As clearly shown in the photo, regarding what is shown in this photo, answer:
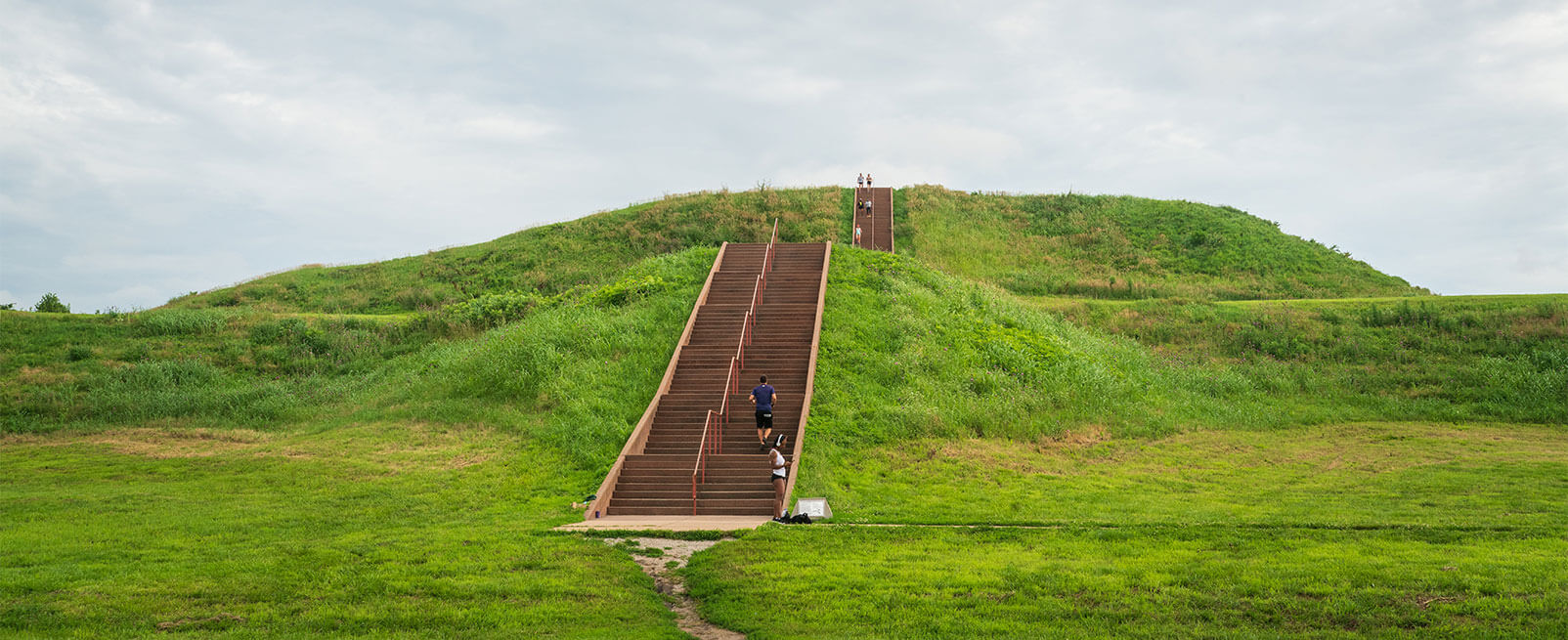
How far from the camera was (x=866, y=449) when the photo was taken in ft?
60.7

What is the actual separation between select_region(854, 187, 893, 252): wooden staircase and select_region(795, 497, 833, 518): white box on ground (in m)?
21.4

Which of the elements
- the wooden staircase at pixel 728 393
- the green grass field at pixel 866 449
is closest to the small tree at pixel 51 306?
the green grass field at pixel 866 449

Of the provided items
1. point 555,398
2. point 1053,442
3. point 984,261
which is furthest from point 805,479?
point 984,261

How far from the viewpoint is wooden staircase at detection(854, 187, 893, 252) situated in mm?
38031

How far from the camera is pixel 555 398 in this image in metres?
21.1

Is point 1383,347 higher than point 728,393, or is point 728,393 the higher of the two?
point 1383,347

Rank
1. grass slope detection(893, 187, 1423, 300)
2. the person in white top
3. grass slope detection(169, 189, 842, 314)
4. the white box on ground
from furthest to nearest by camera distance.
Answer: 1. grass slope detection(169, 189, 842, 314)
2. grass slope detection(893, 187, 1423, 300)
3. the person in white top
4. the white box on ground

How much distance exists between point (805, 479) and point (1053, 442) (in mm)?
6093

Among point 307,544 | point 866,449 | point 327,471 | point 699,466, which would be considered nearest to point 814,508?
point 699,466

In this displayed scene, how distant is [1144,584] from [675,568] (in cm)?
569

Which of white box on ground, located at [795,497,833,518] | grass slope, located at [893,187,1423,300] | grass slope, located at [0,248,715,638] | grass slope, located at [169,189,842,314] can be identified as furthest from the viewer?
grass slope, located at [169,189,842,314]

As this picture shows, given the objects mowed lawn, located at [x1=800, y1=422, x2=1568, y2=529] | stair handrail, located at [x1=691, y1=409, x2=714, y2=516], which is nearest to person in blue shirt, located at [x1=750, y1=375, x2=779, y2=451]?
stair handrail, located at [x1=691, y1=409, x2=714, y2=516]

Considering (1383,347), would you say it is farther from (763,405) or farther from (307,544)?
(307,544)

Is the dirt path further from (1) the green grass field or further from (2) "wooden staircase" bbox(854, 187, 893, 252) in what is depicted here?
(2) "wooden staircase" bbox(854, 187, 893, 252)
